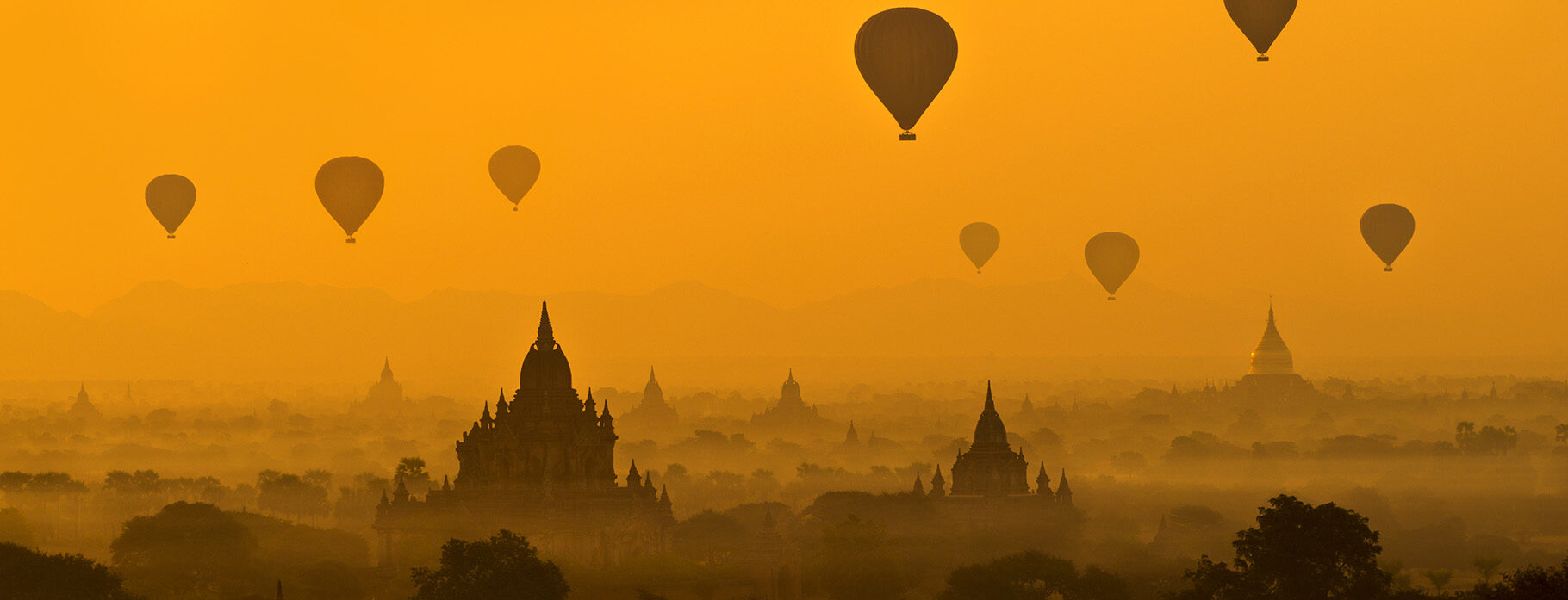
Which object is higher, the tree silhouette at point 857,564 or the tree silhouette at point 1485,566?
the tree silhouette at point 857,564

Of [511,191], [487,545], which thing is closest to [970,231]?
[511,191]

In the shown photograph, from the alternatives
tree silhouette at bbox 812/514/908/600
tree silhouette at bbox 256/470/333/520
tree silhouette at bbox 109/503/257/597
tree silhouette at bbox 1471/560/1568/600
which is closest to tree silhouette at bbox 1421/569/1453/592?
tree silhouette at bbox 812/514/908/600

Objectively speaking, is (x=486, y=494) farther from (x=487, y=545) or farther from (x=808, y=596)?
(x=487, y=545)

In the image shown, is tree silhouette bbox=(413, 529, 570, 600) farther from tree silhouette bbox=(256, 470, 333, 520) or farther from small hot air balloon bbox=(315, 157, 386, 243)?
tree silhouette bbox=(256, 470, 333, 520)

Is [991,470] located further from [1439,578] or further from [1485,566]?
[1439,578]

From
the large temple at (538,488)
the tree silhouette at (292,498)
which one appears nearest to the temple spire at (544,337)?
the large temple at (538,488)

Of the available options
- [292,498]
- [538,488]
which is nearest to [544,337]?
[538,488]

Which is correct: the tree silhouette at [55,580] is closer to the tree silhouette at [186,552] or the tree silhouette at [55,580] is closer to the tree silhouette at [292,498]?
the tree silhouette at [186,552]
